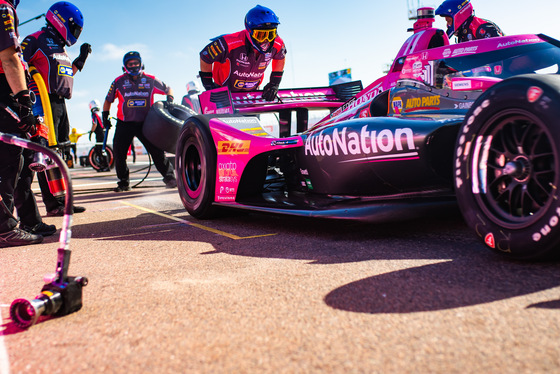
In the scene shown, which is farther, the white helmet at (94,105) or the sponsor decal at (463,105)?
the white helmet at (94,105)

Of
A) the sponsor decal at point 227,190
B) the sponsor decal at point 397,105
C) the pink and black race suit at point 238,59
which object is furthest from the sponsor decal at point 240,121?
the pink and black race suit at point 238,59

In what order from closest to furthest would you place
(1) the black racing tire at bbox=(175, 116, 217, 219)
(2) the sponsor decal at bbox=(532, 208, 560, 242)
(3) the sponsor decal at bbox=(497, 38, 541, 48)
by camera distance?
1. (2) the sponsor decal at bbox=(532, 208, 560, 242)
2. (3) the sponsor decal at bbox=(497, 38, 541, 48)
3. (1) the black racing tire at bbox=(175, 116, 217, 219)

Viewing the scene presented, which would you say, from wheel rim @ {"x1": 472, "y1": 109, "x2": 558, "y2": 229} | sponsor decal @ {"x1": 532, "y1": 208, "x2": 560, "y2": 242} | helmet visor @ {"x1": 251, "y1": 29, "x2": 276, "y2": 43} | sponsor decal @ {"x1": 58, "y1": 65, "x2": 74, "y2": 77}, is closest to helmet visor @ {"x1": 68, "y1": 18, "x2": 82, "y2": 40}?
sponsor decal @ {"x1": 58, "y1": 65, "x2": 74, "y2": 77}

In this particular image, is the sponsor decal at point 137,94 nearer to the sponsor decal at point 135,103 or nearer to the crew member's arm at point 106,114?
the sponsor decal at point 135,103

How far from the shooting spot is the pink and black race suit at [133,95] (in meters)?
7.72

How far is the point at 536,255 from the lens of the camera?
198 centimetres

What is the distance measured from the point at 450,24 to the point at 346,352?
234 inches

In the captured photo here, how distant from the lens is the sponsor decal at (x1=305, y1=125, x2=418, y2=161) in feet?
8.76

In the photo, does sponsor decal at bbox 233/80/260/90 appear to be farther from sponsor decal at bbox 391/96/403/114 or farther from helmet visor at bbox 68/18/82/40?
sponsor decal at bbox 391/96/403/114

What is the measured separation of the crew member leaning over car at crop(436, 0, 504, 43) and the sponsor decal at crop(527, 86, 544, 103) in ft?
12.9

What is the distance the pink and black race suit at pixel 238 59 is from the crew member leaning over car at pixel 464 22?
214cm

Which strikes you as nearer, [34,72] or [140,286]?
[140,286]

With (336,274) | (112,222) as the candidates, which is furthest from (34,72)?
(336,274)

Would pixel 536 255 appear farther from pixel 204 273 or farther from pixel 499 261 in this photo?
pixel 204 273
